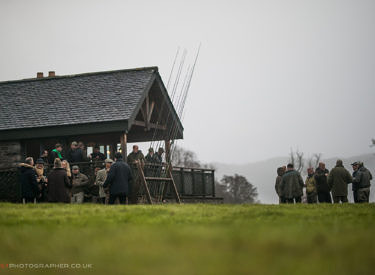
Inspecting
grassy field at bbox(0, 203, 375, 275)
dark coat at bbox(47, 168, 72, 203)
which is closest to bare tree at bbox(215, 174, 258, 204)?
dark coat at bbox(47, 168, 72, 203)

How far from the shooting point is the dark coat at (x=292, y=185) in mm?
22703

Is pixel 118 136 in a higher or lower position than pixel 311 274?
higher

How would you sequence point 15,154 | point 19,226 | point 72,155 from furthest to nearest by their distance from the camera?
1. point 15,154
2. point 72,155
3. point 19,226

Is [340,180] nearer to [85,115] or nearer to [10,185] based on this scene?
[85,115]

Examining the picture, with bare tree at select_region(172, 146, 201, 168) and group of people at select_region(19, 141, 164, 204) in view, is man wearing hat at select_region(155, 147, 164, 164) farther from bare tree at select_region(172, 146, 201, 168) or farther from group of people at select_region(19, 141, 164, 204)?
bare tree at select_region(172, 146, 201, 168)

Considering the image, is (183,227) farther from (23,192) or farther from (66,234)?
(23,192)

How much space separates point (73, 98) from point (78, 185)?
21.8 ft

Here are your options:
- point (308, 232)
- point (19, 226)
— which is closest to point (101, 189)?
point (19, 226)

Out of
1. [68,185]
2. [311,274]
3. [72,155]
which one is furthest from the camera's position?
[72,155]

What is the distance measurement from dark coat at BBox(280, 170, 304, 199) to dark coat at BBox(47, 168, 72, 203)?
7.41 meters

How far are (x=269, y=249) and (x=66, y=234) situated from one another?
128 inches

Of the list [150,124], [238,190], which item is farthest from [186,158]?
[150,124]

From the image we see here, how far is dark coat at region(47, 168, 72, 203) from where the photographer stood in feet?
63.3

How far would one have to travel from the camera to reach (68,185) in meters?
19.4
